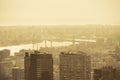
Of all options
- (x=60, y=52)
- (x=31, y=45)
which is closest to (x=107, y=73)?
(x=60, y=52)

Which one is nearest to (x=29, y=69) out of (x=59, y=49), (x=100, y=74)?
(x=59, y=49)

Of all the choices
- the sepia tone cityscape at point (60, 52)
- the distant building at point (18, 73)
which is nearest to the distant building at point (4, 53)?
the sepia tone cityscape at point (60, 52)

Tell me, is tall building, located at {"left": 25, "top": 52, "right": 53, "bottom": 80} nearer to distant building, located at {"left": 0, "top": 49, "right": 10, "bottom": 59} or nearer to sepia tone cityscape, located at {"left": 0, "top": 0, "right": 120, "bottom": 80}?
sepia tone cityscape, located at {"left": 0, "top": 0, "right": 120, "bottom": 80}

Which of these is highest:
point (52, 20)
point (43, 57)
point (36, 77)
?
point (52, 20)

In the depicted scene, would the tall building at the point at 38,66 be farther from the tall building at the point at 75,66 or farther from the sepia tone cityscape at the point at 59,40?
the tall building at the point at 75,66

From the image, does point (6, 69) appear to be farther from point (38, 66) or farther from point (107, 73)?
point (107, 73)

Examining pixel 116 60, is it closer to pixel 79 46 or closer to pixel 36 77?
pixel 79 46
